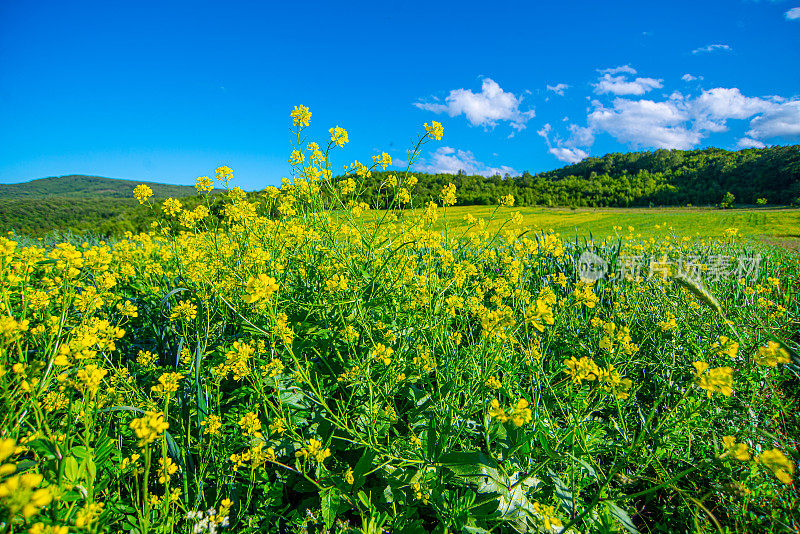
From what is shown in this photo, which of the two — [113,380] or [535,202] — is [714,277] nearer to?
[113,380]

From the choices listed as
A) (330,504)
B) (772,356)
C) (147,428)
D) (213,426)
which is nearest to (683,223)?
(772,356)

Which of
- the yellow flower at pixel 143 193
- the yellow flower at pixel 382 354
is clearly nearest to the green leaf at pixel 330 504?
the yellow flower at pixel 382 354

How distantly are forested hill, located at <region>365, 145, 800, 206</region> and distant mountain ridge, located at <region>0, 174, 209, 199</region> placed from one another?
12242cm

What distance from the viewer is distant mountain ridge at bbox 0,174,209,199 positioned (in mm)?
121125

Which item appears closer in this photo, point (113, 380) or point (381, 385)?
point (113, 380)

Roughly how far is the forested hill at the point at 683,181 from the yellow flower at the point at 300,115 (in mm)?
45835

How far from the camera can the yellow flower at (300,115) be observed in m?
3.05

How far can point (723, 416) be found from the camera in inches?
91.4

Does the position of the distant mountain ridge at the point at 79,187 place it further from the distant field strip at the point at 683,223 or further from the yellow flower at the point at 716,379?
the yellow flower at the point at 716,379

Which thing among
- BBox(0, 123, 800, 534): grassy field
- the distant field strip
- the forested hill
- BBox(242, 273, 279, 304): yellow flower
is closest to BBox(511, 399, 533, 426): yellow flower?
BBox(0, 123, 800, 534): grassy field

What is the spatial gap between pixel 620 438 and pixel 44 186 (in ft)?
639

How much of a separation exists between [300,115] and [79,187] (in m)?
191

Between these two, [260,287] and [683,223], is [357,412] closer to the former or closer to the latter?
[260,287]

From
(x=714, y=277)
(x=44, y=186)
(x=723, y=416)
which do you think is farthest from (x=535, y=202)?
(x=44, y=186)
